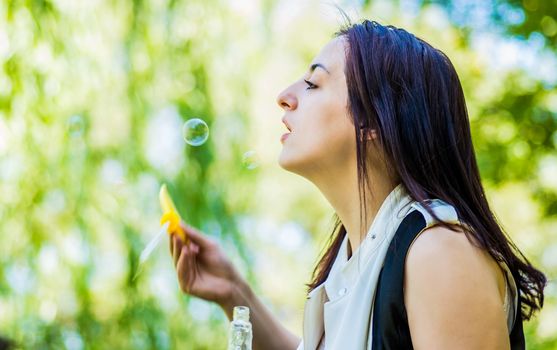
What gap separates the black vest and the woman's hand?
712 mm

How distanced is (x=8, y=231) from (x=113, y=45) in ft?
3.24

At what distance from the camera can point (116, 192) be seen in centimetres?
385

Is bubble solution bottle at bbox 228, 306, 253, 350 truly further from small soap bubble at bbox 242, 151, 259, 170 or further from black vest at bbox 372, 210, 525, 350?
small soap bubble at bbox 242, 151, 259, 170

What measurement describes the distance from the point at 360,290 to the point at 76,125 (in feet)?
7.68

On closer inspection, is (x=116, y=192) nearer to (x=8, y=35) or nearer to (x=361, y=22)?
(x=8, y=35)

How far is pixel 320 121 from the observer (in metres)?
1.56

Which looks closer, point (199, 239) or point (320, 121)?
point (320, 121)

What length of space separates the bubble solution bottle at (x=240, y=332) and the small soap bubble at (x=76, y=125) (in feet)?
6.88

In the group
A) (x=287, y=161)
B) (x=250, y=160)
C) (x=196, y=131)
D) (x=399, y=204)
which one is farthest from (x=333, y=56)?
(x=196, y=131)

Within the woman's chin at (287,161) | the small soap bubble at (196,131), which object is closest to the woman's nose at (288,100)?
the woman's chin at (287,161)

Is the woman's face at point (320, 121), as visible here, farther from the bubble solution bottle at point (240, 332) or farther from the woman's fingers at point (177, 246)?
the woman's fingers at point (177, 246)

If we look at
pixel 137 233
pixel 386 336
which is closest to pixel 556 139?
pixel 137 233

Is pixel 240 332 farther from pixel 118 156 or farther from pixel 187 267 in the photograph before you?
pixel 118 156

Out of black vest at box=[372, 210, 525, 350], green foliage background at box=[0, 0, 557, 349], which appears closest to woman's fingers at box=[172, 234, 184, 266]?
black vest at box=[372, 210, 525, 350]
